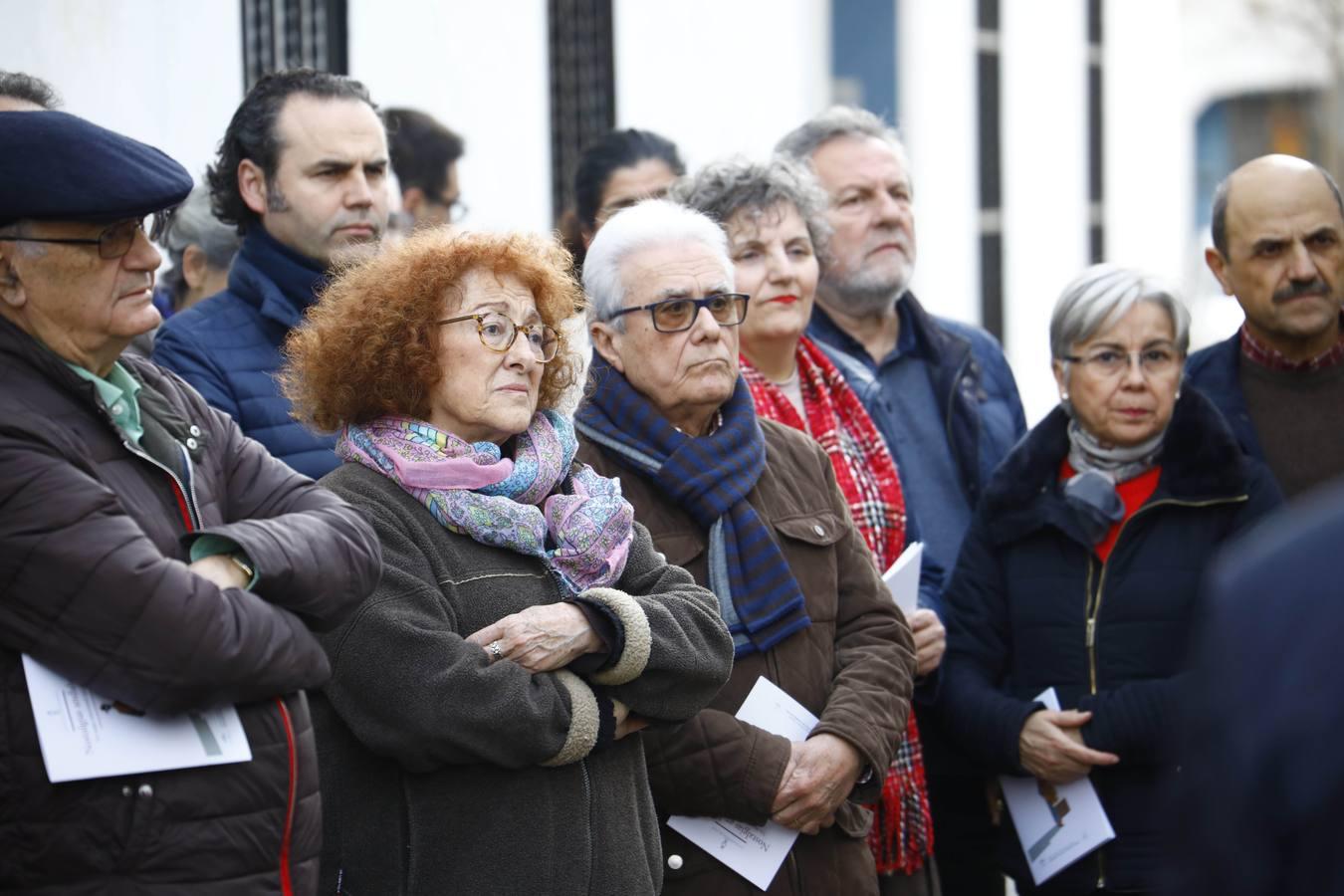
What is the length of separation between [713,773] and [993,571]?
1.17 meters

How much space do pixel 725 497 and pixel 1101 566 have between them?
1.05 metres

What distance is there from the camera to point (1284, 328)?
4.74 m

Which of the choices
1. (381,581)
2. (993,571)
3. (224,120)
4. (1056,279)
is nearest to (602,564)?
(381,581)

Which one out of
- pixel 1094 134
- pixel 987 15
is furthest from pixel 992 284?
pixel 1094 134

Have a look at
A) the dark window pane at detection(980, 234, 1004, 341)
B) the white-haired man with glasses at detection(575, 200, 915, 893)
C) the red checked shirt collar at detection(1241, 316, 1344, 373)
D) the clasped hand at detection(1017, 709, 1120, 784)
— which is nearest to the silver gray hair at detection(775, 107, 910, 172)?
the red checked shirt collar at detection(1241, 316, 1344, 373)

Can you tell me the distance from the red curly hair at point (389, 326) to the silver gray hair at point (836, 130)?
7.22 ft

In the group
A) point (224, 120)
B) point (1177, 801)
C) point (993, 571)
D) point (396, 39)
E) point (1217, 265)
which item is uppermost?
point (396, 39)

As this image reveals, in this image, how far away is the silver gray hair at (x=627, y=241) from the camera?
404cm

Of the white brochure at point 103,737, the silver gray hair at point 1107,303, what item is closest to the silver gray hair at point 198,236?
the silver gray hair at point 1107,303

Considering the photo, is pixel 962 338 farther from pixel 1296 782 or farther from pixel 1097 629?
pixel 1296 782

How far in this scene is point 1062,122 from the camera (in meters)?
14.8

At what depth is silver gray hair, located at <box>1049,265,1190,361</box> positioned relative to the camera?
4.45 metres

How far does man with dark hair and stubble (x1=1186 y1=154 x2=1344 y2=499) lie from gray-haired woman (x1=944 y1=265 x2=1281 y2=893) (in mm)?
417

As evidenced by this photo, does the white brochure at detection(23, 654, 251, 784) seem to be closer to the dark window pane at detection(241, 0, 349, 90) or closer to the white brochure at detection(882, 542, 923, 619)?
the white brochure at detection(882, 542, 923, 619)
